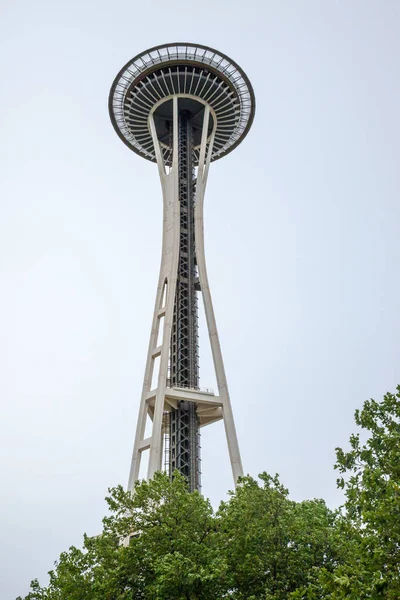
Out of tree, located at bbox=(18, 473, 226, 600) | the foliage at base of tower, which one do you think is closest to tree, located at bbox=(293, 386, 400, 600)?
the foliage at base of tower

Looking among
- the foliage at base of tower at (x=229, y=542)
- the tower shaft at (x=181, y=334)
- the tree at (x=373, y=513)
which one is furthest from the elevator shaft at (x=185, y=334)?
the tree at (x=373, y=513)

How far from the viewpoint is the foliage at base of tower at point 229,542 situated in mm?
20422

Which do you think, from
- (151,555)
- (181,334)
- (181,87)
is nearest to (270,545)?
(151,555)

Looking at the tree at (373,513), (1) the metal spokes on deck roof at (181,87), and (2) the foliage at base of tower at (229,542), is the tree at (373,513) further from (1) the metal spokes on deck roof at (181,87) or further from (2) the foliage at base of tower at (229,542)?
(1) the metal spokes on deck roof at (181,87)

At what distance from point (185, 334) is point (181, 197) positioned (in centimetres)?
1080

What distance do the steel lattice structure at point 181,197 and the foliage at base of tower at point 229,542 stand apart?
10093 millimetres

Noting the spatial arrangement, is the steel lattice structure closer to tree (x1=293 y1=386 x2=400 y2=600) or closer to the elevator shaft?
the elevator shaft

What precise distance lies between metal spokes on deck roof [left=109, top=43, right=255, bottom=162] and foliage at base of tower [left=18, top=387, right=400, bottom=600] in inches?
1249

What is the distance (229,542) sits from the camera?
23.8 meters

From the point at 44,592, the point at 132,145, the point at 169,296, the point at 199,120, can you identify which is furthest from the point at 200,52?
the point at 44,592

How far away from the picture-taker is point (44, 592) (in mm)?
27109

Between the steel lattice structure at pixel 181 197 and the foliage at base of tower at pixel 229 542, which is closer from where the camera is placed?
the foliage at base of tower at pixel 229 542

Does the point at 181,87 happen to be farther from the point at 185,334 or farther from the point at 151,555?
the point at 151,555

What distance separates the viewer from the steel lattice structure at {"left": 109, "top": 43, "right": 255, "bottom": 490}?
127ft
